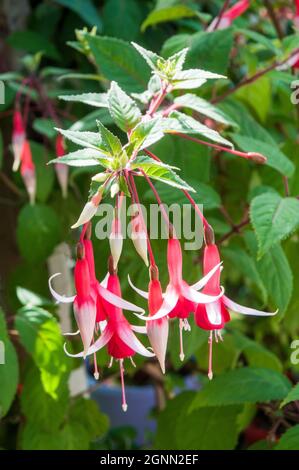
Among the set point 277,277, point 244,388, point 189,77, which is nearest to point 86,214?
point 189,77

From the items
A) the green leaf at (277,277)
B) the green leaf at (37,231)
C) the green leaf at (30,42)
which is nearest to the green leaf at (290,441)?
the green leaf at (277,277)

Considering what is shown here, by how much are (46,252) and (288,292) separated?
1.38ft

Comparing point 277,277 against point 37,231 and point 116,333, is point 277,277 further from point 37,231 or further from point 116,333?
point 37,231

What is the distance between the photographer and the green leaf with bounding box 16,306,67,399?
79 centimetres

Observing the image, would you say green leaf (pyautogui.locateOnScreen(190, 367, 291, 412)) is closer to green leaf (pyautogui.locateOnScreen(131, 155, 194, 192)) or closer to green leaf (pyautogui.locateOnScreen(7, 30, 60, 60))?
green leaf (pyautogui.locateOnScreen(131, 155, 194, 192))

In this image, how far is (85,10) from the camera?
1.16m

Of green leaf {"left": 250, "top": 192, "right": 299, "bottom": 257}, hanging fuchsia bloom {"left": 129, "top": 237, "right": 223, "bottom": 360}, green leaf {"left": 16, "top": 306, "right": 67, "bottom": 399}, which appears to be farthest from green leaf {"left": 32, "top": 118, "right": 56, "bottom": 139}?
hanging fuchsia bloom {"left": 129, "top": 237, "right": 223, "bottom": 360}

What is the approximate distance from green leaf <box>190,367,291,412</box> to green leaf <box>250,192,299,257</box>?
0.73 feet

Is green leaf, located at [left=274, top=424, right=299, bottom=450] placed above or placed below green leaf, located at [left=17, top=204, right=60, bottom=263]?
below

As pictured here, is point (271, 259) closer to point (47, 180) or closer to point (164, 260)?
point (164, 260)

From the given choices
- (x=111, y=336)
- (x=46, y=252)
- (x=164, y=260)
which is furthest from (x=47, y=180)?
(x=111, y=336)

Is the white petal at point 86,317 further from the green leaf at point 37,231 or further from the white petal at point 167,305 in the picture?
the green leaf at point 37,231

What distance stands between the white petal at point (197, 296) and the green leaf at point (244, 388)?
0.31 metres
